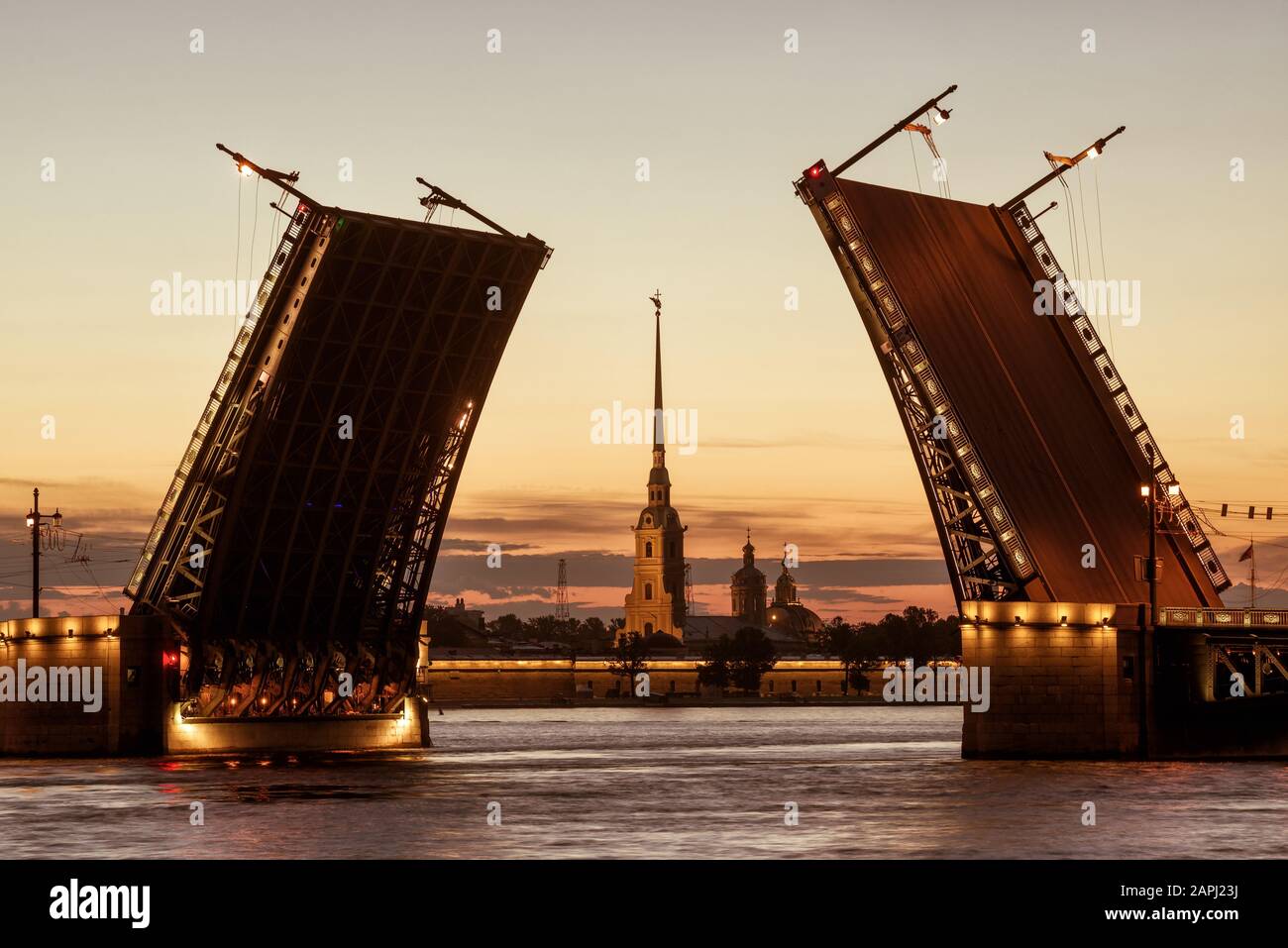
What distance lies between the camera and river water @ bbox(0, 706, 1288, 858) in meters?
29.8

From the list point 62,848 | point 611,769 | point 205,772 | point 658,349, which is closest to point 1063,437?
point 611,769

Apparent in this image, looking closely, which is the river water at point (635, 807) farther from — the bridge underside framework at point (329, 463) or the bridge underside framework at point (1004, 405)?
the bridge underside framework at point (1004, 405)

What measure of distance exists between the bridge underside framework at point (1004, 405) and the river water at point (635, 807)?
5.55 m

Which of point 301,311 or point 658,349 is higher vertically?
point 658,349

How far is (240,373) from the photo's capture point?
49938 mm

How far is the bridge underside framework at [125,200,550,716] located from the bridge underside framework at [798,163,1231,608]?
30.1 ft

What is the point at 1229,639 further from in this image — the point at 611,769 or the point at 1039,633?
the point at 611,769

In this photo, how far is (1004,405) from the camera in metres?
52.8

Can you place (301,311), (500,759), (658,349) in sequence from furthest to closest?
(658,349)
(500,759)
(301,311)

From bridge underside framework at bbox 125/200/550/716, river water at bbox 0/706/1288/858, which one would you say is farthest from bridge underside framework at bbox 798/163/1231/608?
bridge underside framework at bbox 125/200/550/716

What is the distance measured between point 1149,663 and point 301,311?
22422mm

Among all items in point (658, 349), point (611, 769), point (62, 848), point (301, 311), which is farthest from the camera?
point (658, 349)

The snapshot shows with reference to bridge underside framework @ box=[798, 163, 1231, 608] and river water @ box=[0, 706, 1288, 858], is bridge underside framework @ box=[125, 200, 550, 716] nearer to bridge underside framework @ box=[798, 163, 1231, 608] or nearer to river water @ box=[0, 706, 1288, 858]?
river water @ box=[0, 706, 1288, 858]

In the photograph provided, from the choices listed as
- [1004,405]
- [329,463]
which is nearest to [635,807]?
[329,463]
